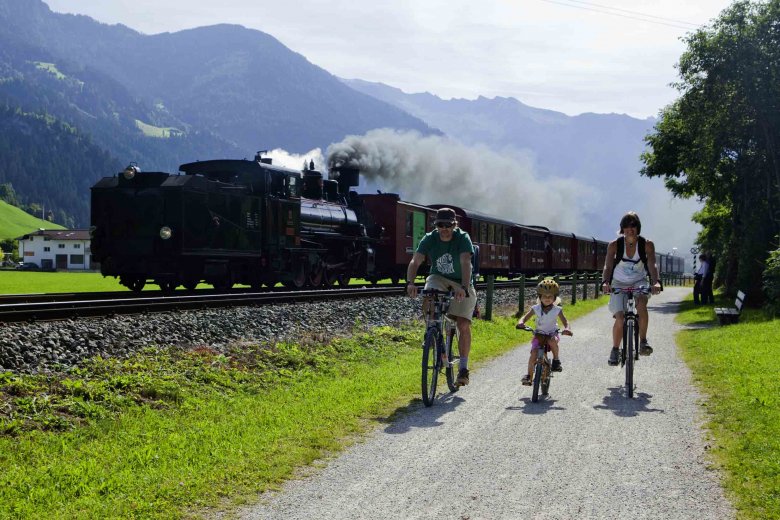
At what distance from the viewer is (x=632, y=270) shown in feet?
29.2

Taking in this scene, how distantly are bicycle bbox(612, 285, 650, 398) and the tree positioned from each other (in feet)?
53.7

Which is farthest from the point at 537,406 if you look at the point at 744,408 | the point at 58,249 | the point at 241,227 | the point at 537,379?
the point at 58,249

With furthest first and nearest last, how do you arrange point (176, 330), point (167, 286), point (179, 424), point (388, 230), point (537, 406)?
point (388, 230) → point (167, 286) → point (176, 330) → point (537, 406) → point (179, 424)

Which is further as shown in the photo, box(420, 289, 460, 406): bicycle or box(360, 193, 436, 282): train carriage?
box(360, 193, 436, 282): train carriage

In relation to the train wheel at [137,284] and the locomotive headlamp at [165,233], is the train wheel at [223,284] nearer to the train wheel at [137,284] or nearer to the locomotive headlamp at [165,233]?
the train wheel at [137,284]

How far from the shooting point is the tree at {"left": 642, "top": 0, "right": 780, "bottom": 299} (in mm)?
25422

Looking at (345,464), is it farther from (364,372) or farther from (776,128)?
(776,128)

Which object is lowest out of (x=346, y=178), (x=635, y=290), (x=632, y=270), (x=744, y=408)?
(x=744, y=408)

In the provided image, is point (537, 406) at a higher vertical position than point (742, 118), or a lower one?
lower

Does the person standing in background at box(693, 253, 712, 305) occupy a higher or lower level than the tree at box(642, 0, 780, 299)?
lower

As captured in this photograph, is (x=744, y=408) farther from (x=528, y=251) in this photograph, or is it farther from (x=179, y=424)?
(x=528, y=251)

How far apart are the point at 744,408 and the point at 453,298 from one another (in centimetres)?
308

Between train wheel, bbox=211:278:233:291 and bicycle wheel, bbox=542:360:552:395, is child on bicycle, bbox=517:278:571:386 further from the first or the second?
train wheel, bbox=211:278:233:291

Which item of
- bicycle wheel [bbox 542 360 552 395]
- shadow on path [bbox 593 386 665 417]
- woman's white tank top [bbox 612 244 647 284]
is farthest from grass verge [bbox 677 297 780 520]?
bicycle wheel [bbox 542 360 552 395]
